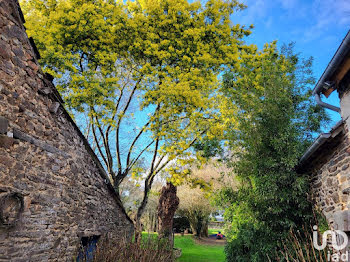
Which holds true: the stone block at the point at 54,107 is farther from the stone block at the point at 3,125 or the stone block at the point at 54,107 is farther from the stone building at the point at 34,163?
the stone block at the point at 3,125

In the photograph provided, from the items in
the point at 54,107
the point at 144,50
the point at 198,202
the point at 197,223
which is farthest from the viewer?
the point at 197,223

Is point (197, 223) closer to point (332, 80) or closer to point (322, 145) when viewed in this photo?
point (322, 145)

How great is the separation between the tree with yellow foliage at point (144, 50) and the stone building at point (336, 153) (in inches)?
201

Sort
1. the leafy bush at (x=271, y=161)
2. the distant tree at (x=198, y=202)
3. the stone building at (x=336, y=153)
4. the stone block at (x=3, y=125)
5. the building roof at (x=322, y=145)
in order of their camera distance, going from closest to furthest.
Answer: the stone block at (x=3, y=125) → the stone building at (x=336, y=153) → the building roof at (x=322, y=145) → the leafy bush at (x=271, y=161) → the distant tree at (x=198, y=202)

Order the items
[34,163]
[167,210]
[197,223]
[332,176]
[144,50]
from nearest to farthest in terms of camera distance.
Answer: [34,163]
[332,176]
[144,50]
[167,210]
[197,223]

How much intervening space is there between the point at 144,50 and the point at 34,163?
7.36 metres

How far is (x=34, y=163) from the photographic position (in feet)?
15.7

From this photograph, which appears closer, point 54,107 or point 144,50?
point 54,107

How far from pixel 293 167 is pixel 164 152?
5.95m

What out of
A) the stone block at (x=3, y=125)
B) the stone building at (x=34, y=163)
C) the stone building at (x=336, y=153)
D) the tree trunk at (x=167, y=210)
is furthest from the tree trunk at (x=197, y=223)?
the stone block at (x=3, y=125)

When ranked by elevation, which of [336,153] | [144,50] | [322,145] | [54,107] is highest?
[144,50]

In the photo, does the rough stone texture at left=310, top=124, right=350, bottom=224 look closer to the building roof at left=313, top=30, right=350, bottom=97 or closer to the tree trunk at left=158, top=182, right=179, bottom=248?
the building roof at left=313, top=30, right=350, bottom=97

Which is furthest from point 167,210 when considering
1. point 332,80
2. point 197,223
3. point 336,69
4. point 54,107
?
point 197,223

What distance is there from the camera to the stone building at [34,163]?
13.7ft
